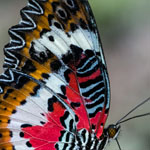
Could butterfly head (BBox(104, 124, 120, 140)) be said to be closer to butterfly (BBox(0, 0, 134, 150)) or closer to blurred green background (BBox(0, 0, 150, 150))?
butterfly (BBox(0, 0, 134, 150))

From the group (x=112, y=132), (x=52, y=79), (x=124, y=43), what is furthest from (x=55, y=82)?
(x=124, y=43)

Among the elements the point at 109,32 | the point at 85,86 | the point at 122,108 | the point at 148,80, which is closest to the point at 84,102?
the point at 85,86

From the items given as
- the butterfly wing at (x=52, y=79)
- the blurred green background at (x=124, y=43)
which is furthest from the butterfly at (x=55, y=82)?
the blurred green background at (x=124, y=43)

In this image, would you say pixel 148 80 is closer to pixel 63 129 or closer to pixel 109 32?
pixel 109 32

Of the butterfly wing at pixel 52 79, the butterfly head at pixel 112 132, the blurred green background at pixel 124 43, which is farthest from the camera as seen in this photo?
the blurred green background at pixel 124 43

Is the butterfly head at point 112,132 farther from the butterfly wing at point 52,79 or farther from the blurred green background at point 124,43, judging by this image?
the blurred green background at point 124,43

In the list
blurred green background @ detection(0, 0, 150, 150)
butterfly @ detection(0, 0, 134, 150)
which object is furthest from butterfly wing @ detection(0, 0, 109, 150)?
blurred green background @ detection(0, 0, 150, 150)

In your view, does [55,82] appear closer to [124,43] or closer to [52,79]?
[52,79]
